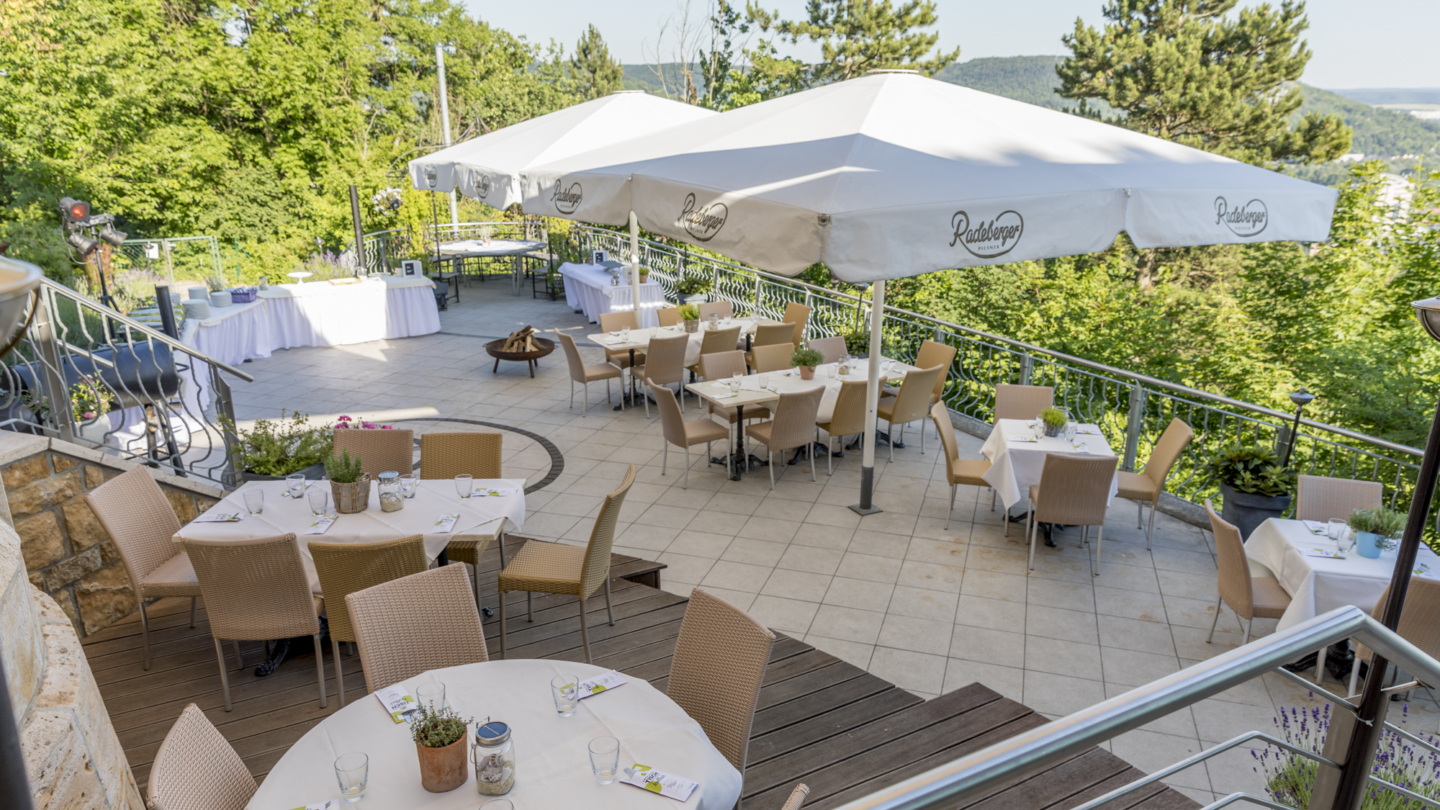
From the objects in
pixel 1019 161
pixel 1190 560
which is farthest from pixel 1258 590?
pixel 1019 161

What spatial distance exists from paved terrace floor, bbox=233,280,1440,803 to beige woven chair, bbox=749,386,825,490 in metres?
0.42

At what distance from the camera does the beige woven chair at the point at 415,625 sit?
3.18m

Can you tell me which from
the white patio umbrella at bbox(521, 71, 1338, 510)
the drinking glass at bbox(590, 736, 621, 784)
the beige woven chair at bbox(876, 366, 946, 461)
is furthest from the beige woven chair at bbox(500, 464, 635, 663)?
the beige woven chair at bbox(876, 366, 946, 461)

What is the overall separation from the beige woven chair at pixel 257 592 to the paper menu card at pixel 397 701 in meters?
1.14

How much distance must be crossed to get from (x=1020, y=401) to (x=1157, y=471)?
1268mm

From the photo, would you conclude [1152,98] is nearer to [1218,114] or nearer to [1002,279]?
[1218,114]

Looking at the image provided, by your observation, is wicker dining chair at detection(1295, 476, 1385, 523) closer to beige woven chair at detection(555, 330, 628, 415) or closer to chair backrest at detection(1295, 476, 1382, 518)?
chair backrest at detection(1295, 476, 1382, 518)

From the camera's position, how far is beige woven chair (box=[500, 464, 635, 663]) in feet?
14.1

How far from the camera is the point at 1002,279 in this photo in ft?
80.6

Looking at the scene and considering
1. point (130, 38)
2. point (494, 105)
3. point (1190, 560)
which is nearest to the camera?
point (1190, 560)

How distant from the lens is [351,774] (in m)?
2.36

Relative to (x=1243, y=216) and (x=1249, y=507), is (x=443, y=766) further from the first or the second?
(x=1249, y=507)

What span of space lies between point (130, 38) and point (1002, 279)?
22.3 m

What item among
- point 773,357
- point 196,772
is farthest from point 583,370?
point 196,772
